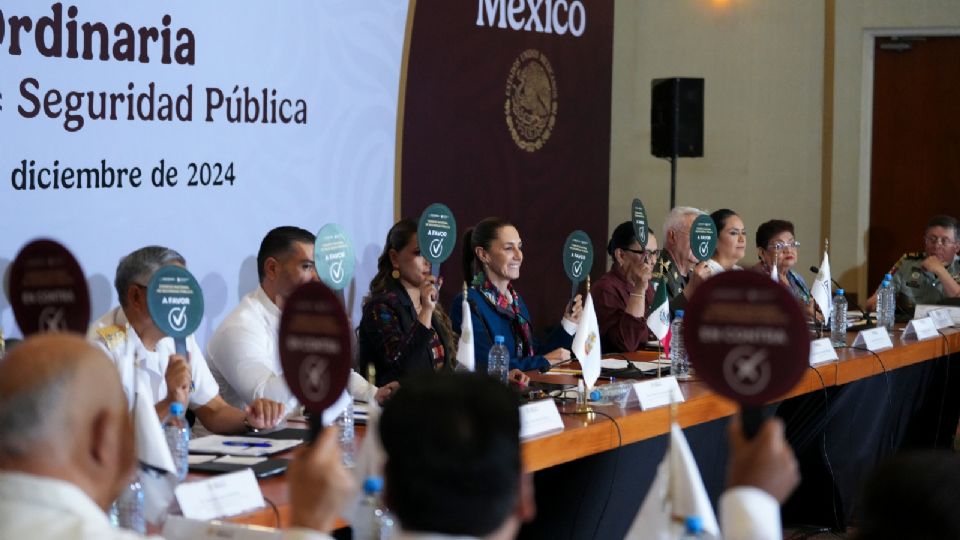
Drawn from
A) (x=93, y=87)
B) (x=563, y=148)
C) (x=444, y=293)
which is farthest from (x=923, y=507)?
(x=563, y=148)

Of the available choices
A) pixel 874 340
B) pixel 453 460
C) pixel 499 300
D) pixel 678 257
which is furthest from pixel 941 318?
pixel 453 460

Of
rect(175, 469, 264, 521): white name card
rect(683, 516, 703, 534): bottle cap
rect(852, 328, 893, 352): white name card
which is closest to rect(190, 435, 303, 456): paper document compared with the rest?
rect(175, 469, 264, 521): white name card

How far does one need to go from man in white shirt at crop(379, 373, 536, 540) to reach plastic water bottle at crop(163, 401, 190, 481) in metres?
1.40

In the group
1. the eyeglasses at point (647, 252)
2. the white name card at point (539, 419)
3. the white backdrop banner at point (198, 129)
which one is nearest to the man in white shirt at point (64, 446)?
the white name card at point (539, 419)

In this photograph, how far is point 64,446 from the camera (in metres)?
1.53

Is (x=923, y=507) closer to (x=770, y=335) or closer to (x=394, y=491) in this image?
(x=770, y=335)

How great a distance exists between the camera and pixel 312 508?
1427mm

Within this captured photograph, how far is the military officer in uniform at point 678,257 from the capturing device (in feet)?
18.8

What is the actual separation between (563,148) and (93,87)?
349cm

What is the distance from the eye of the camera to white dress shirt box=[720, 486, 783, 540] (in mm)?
1474

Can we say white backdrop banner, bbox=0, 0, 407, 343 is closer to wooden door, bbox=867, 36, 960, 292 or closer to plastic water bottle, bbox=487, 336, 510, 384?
plastic water bottle, bbox=487, 336, 510, 384

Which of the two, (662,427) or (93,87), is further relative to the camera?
(93,87)

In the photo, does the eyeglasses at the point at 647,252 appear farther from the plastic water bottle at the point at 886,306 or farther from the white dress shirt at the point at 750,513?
the white dress shirt at the point at 750,513

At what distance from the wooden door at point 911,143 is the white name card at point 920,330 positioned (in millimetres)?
2883
